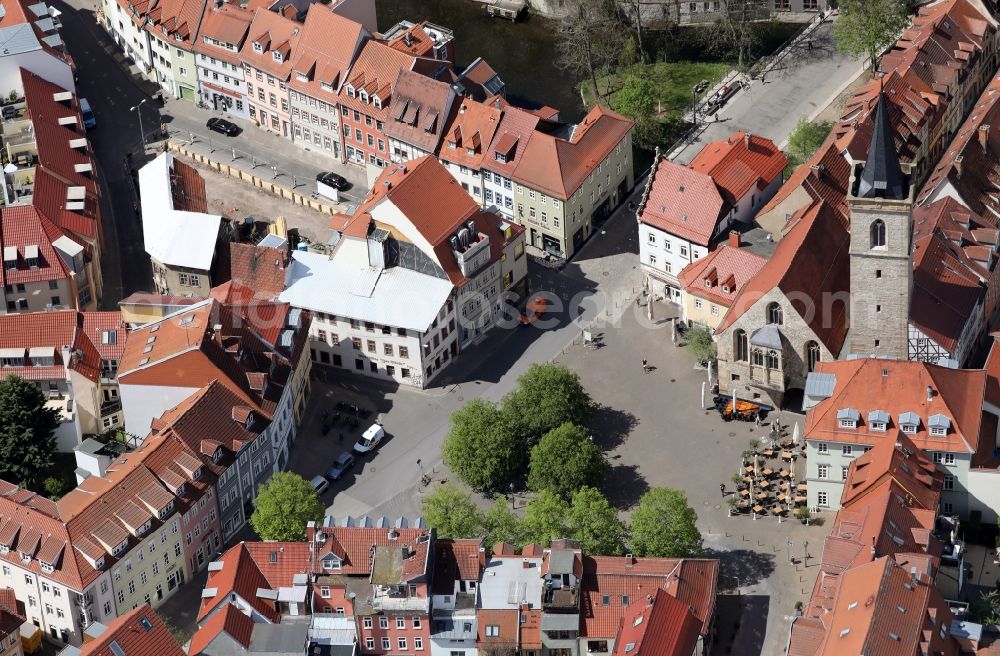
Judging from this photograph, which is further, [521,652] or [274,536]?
[274,536]

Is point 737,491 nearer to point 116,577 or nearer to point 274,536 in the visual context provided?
point 274,536

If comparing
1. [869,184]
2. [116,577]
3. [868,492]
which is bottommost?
[116,577]

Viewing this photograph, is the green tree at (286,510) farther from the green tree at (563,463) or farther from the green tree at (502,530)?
the green tree at (563,463)

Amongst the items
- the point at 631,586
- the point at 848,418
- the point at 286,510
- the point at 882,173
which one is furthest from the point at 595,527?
the point at 882,173

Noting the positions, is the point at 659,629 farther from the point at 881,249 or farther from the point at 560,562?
the point at 881,249

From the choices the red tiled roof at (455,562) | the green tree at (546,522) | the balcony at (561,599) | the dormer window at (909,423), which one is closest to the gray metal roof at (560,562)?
the balcony at (561,599)

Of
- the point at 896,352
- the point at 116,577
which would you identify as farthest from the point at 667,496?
the point at 116,577

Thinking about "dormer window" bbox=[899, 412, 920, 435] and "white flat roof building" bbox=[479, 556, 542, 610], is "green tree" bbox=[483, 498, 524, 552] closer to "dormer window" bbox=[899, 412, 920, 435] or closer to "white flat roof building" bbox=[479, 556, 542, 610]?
"white flat roof building" bbox=[479, 556, 542, 610]
